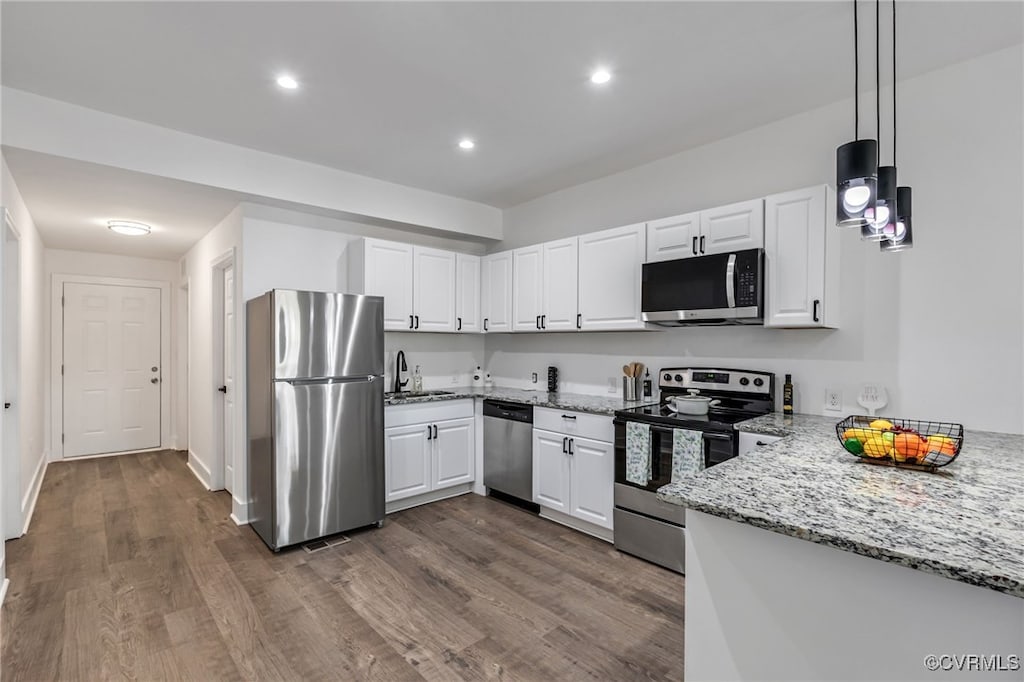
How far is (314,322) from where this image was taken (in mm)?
3295

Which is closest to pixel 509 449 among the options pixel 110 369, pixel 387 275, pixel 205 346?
pixel 387 275

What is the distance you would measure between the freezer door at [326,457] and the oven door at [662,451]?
167 cm

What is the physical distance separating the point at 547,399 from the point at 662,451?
1.14 metres

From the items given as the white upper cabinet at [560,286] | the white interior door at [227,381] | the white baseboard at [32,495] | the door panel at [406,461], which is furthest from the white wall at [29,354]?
the white upper cabinet at [560,286]

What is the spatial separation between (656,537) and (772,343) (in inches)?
53.8

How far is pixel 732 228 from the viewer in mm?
2943

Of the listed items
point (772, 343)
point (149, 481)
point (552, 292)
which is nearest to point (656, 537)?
point (772, 343)

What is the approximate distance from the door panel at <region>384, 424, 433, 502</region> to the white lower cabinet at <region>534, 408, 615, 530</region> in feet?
3.00

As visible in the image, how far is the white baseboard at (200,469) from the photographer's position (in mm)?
4637

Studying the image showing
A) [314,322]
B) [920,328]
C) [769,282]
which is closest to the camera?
[920,328]

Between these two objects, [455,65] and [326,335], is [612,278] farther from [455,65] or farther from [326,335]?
[326,335]

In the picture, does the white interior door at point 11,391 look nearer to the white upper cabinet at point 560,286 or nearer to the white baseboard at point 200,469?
the white baseboard at point 200,469

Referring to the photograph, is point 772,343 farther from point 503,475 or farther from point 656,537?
point 503,475

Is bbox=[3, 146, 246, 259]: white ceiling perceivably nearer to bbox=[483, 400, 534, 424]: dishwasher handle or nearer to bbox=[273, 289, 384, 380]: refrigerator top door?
bbox=[273, 289, 384, 380]: refrigerator top door
